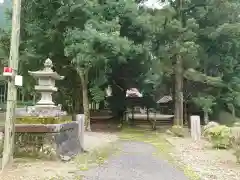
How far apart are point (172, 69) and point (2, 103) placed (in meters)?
16.7

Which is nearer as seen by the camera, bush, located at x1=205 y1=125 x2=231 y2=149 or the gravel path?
the gravel path

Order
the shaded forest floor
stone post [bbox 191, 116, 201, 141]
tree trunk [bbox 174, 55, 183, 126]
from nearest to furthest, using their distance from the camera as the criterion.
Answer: the shaded forest floor
stone post [bbox 191, 116, 201, 141]
tree trunk [bbox 174, 55, 183, 126]

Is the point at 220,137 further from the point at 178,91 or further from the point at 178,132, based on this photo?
the point at 178,91

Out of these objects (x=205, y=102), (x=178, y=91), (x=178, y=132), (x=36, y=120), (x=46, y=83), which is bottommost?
(x=178, y=132)

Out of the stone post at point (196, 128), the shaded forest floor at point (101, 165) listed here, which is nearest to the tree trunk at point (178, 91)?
the stone post at point (196, 128)

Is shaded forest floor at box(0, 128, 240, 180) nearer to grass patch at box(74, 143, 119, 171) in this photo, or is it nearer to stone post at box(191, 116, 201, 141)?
grass patch at box(74, 143, 119, 171)

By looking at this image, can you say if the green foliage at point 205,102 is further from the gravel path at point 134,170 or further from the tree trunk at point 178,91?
the gravel path at point 134,170

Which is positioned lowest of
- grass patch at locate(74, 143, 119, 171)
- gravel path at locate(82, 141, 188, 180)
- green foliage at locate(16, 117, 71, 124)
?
gravel path at locate(82, 141, 188, 180)

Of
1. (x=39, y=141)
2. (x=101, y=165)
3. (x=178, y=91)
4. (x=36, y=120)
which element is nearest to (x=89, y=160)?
(x=101, y=165)

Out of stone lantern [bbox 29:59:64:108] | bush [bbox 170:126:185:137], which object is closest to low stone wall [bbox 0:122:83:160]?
stone lantern [bbox 29:59:64:108]

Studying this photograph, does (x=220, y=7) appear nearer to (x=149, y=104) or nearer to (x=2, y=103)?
(x=149, y=104)

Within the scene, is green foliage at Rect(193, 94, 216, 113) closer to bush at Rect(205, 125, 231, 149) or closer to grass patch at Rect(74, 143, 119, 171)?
bush at Rect(205, 125, 231, 149)

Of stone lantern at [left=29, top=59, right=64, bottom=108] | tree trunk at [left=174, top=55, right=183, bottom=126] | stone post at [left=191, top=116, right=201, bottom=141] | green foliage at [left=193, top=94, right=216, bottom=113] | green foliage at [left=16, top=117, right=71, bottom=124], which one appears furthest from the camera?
tree trunk at [left=174, top=55, right=183, bottom=126]

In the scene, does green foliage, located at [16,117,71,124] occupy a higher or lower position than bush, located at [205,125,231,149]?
higher
